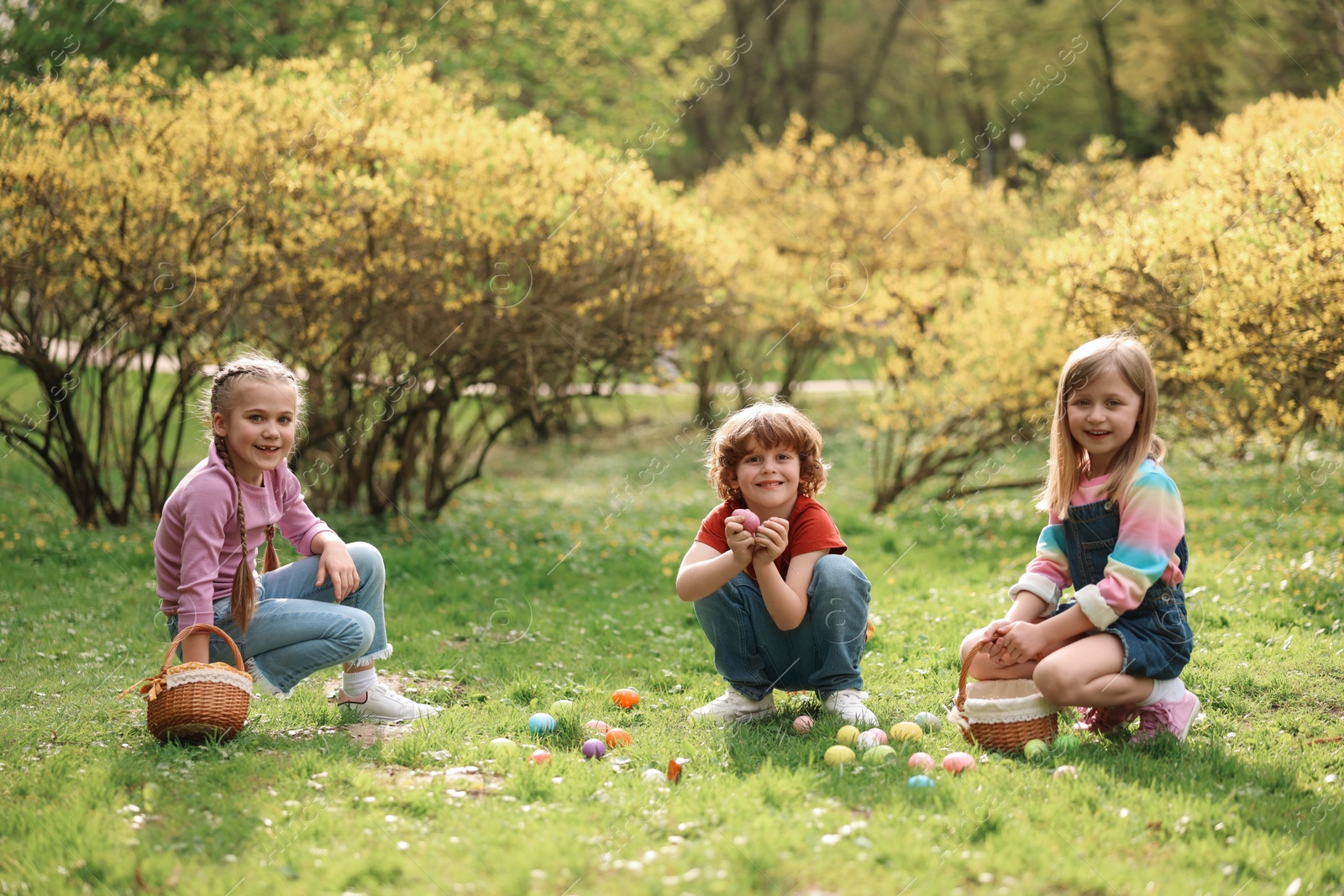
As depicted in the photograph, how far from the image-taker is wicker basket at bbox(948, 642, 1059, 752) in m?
3.49

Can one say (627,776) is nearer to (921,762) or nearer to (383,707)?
(921,762)

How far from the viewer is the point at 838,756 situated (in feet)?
11.1

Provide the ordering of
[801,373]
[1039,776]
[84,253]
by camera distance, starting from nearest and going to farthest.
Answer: [1039,776]
[84,253]
[801,373]

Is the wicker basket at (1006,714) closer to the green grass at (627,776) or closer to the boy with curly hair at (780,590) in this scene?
the green grass at (627,776)

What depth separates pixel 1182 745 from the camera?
3520 mm

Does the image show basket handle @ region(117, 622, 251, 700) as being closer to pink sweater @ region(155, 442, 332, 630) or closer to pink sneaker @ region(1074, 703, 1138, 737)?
pink sweater @ region(155, 442, 332, 630)

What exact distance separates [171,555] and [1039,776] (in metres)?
2.84

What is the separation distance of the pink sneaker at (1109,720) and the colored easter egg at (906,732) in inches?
21.7

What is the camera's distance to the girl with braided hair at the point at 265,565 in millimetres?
3652

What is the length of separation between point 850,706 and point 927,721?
0.27 m

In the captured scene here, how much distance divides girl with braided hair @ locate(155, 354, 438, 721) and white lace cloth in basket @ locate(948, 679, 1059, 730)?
190cm

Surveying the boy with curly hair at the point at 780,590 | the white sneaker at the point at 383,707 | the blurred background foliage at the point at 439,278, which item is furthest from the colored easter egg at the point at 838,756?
the blurred background foliage at the point at 439,278

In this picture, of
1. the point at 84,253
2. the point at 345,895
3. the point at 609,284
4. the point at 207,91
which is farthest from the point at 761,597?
the point at 207,91

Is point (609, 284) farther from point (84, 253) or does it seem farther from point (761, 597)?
point (761, 597)
